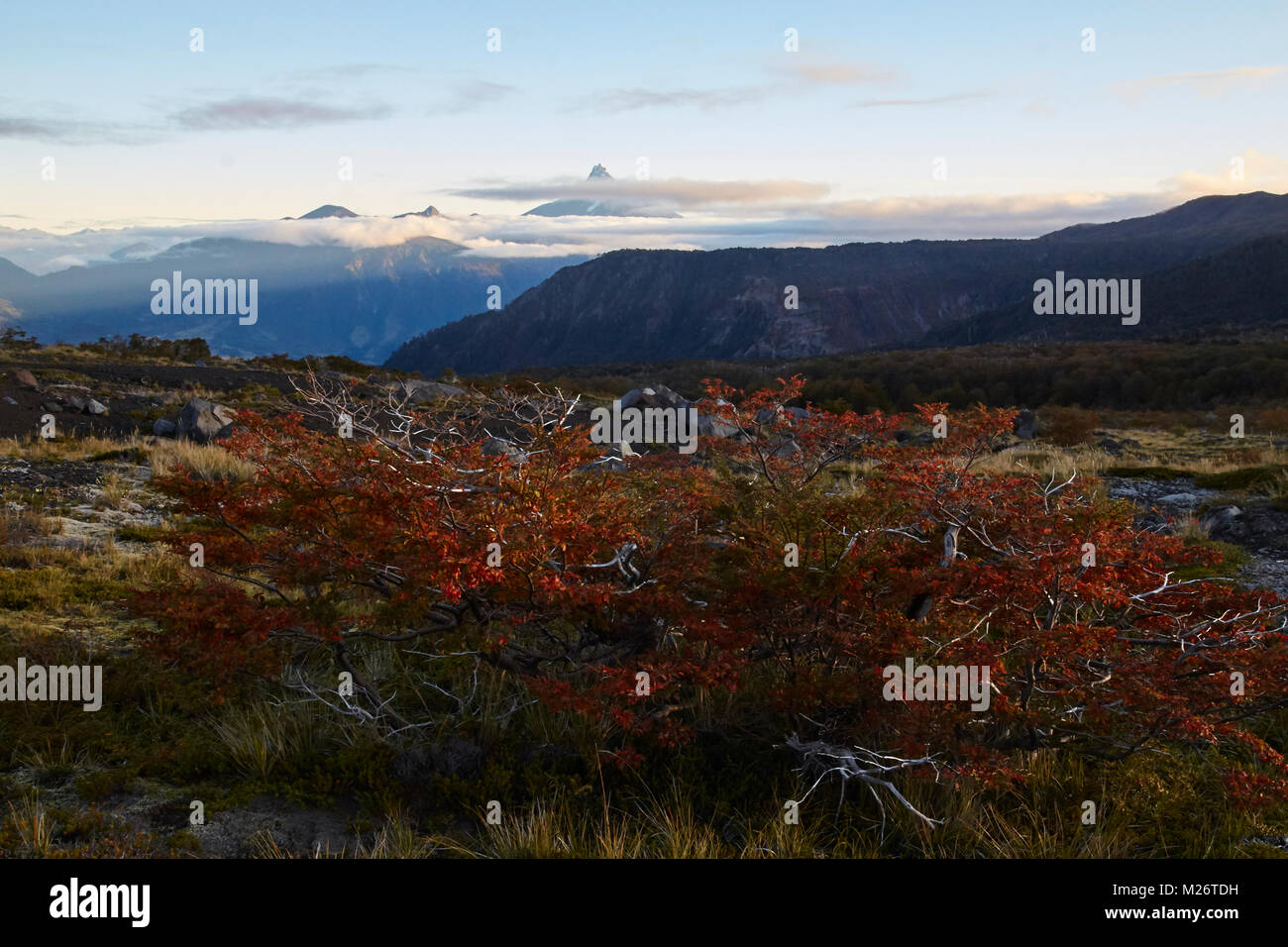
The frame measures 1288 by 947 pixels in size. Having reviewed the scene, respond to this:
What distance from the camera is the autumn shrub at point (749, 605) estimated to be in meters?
4.79

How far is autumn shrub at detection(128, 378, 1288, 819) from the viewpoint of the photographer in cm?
479

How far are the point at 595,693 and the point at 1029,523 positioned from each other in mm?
2766

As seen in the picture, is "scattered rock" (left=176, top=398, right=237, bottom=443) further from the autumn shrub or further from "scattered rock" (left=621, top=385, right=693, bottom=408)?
the autumn shrub

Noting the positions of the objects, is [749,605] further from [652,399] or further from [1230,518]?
[652,399]

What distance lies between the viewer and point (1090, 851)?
4.52 meters

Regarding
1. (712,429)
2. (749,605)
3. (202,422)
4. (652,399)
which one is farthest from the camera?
(652,399)

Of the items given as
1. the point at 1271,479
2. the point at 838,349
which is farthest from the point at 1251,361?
the point at 838,349

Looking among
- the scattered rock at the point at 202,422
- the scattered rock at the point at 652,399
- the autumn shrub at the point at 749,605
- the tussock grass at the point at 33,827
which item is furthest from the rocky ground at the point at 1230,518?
the scattered rock at the point at 202,422

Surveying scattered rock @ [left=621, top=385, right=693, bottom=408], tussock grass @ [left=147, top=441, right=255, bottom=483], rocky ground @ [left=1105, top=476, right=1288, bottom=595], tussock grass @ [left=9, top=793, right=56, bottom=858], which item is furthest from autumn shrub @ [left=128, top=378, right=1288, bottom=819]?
scattered rock @ [left=621, top=385, right=693, bottom=408]

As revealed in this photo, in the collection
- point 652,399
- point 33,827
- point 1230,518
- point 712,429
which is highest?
point 652,399

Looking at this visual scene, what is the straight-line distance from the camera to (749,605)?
16.9ft

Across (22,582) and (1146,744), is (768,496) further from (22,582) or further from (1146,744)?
(22,582)

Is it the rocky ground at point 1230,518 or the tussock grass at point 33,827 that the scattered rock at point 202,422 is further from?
the rocky ground at point 1230,518

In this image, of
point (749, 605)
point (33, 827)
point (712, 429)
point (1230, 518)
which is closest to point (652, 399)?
point (712, 429)
